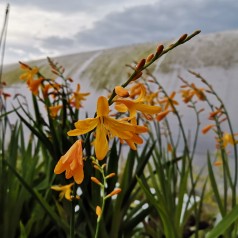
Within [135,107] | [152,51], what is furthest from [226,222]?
[152,51]

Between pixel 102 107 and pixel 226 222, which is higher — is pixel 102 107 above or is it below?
above

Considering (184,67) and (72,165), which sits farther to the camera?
(184,67)

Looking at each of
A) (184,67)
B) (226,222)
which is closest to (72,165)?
(226,222)

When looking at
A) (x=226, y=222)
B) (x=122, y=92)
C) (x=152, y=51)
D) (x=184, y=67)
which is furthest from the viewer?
(x=152, y=51)

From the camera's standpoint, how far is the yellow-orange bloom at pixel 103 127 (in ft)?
2.01

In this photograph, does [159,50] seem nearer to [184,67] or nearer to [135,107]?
[135,107]

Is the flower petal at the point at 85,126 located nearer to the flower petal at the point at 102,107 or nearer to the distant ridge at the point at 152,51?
the flower petal at the point at 102,107

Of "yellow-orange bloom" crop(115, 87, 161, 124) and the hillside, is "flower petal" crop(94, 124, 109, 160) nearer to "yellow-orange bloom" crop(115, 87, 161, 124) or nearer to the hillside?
"yellow-orange bloom" crop(115, 87, 161, 124)

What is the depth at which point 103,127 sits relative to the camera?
24.8 inches

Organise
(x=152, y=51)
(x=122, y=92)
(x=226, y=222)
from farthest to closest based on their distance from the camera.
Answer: (x=152, y=51), (x=226, y=222), (x=122, y=92)

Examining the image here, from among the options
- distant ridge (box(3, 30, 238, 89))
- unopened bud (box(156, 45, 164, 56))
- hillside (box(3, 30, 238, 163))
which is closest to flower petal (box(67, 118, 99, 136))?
unopened bud (box(156, 45, 164, 56))

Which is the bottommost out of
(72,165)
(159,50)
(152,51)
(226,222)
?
(226,222)

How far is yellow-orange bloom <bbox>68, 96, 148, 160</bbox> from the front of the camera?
0.61m

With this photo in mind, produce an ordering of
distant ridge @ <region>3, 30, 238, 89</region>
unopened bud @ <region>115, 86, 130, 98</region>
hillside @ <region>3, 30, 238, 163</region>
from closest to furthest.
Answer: unopened bud @ <region>115, 86, 130, 98</region> < hillside @ <region>3, 30, 238, 163</region> < distant ridge @ <region>3, 30, 238, 89</region>
